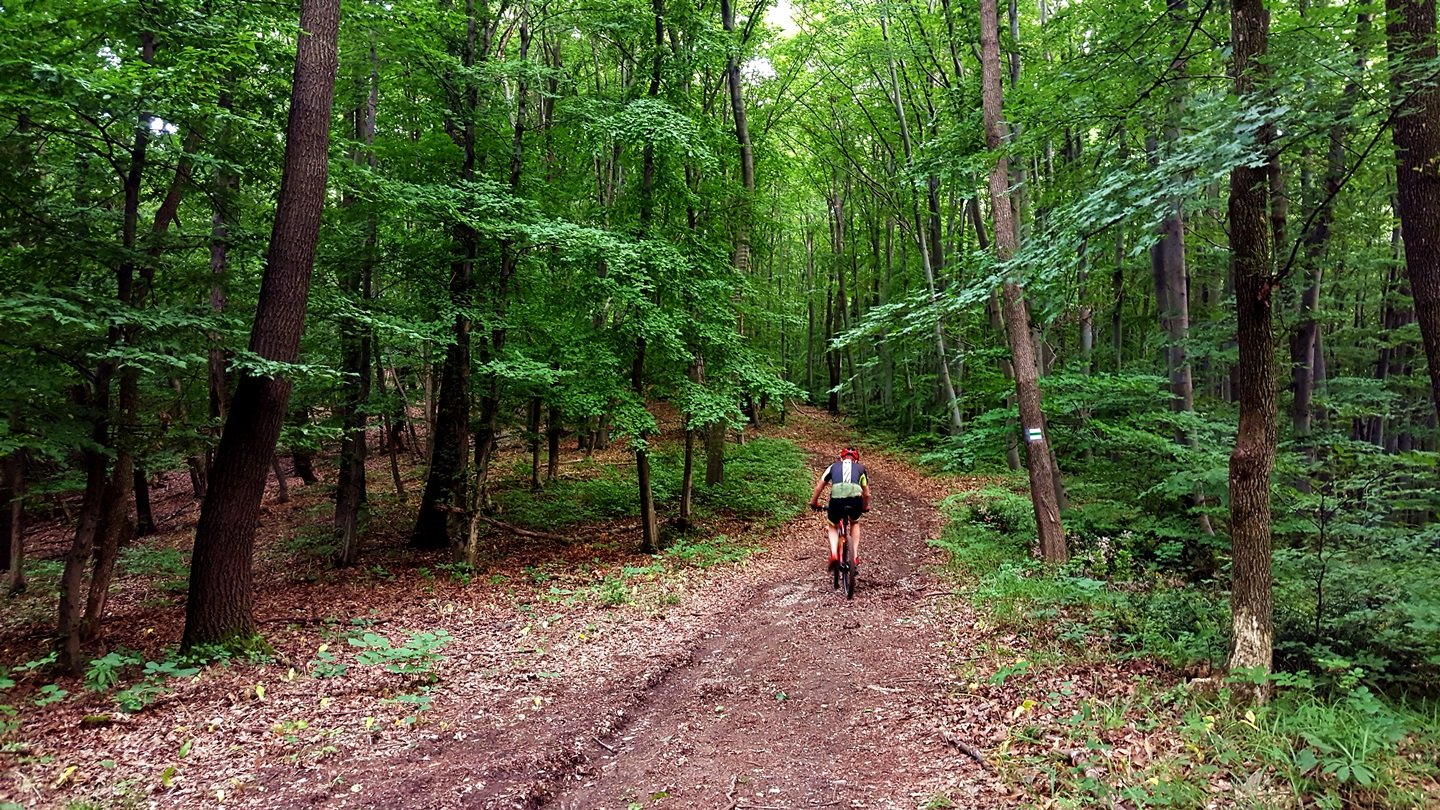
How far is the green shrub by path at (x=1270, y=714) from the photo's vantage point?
3.25 meters

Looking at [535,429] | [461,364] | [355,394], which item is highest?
[461,364]

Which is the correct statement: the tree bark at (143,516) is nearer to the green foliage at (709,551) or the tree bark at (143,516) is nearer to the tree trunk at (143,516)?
the tree trunk at (143,516)

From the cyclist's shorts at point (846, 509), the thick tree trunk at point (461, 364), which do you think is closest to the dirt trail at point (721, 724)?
the cyclist's shorts at point (846, 509)

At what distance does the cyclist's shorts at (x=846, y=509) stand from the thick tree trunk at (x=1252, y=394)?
4.37 metres

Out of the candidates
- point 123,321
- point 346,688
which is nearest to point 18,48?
point 123,321

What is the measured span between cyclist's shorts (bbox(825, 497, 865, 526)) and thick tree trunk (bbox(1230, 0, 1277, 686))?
14.3 ft

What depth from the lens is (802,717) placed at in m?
5.10

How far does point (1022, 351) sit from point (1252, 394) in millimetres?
4199

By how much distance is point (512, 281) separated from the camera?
1162cm

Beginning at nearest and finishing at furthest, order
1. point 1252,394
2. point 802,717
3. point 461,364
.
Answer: point 1252,394 < point 802,717 < point 461,364

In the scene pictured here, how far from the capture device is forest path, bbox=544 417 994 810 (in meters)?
4.03

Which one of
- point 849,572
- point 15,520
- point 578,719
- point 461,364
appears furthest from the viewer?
point 461,364

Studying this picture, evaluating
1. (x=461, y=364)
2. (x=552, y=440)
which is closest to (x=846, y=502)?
(x=461, y=364)

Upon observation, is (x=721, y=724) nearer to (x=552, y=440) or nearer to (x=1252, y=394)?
(x=1252, y=394)
